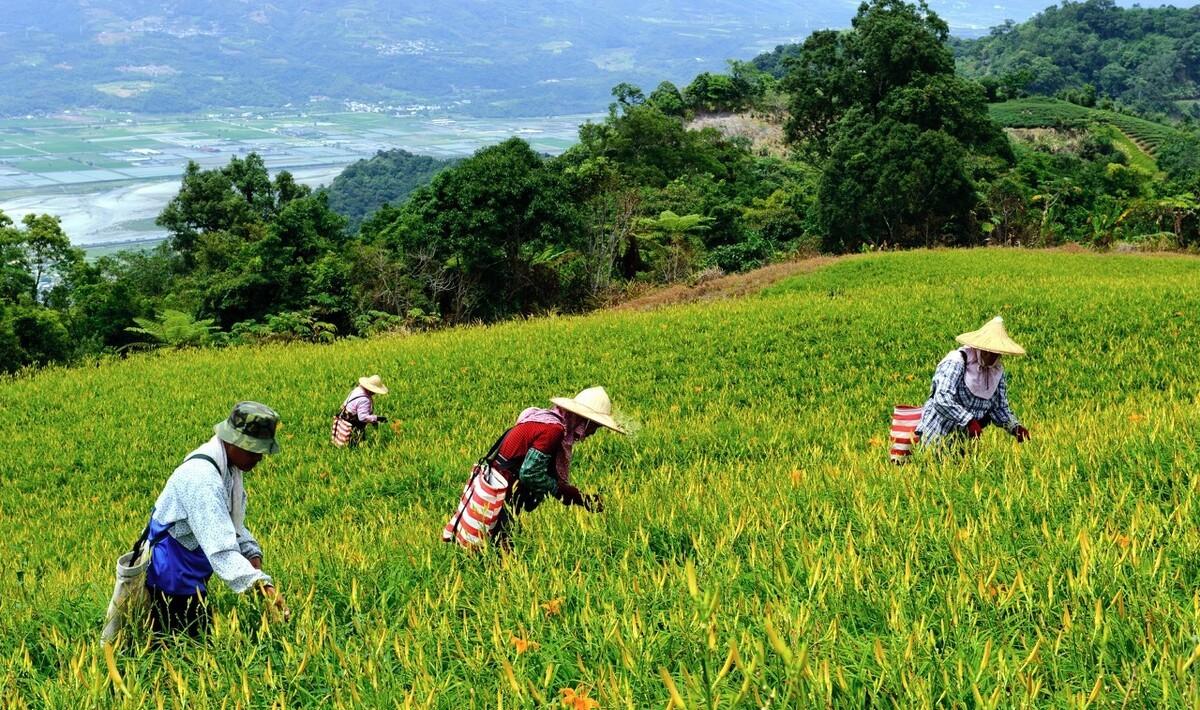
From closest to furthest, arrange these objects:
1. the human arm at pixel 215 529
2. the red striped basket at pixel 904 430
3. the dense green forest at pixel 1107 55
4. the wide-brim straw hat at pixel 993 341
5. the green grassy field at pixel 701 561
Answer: the green grassy field at pixel 701 561
the human arm at pixel 215 529
the wide-brim straw hat at pixel 993 341
the red striped basket at pixel 904 430
the dense green forest at pixel 1107 55

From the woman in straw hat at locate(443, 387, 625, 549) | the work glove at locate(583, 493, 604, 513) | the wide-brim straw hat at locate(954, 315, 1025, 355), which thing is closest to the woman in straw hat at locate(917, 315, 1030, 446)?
the wide-brim straw hat at locate(954, 315, 1025, 355)

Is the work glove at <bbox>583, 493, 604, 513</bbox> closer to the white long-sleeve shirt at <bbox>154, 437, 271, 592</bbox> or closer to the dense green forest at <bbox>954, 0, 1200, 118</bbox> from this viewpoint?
the white long-sleeve shirt at <bbox>154, 437, 271, 592</bbox>

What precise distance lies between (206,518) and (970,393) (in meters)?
4.39

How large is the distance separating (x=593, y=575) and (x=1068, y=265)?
60.9ft

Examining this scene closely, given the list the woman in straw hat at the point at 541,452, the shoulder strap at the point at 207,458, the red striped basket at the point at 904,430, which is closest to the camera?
the shoulder strap at the point at 207,458

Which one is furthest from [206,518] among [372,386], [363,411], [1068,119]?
[1068,119]

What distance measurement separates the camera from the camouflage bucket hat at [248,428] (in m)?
3.26

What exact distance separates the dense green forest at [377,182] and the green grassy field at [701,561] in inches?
2319

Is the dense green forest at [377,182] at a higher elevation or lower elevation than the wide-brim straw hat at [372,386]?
higher

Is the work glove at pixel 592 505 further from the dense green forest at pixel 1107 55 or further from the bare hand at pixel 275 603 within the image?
the dense green forest at pixel 1107 55

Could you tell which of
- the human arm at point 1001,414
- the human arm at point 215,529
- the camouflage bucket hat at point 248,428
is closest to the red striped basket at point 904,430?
the human arm at point 1001,414

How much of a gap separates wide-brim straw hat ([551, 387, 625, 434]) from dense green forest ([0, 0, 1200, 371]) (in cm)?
1419

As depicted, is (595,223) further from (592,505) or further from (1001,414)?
(592,505)

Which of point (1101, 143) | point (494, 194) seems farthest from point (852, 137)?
point (1101, 143)
